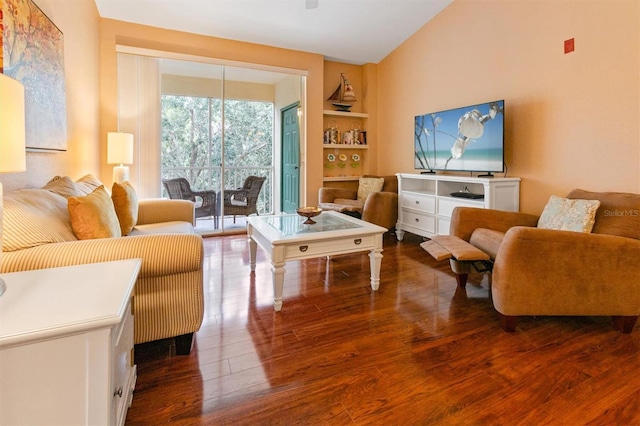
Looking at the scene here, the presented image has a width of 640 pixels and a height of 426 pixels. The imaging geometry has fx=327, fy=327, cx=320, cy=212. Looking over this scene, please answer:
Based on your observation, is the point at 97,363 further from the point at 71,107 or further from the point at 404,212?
the point at 404,212

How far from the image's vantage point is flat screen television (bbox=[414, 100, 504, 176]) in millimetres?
3365

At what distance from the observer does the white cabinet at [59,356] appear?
2.82 ft

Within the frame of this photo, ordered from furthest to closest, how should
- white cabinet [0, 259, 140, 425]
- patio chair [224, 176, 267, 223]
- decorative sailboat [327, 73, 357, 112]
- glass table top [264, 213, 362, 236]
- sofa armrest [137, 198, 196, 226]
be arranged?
decorative sailboat [327, 73, 357, 112] < patio chair [224, 176, 267, 223] < sofa armrest [137, 198, 196, 226] < glass table top [264, 213, 362, 236] < white cabinet [0, 259, 140, 425]

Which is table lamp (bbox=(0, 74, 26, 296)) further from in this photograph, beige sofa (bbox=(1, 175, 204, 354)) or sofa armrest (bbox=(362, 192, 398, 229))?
sofa armrest (bbox=(362, 192, 398, 229))

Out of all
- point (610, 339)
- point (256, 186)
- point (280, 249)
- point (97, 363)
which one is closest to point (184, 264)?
point (97, 363)

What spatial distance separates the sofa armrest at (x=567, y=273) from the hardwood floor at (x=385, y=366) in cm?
19

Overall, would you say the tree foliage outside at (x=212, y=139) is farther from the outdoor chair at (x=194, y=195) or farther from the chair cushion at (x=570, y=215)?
the chair cushion at (x=570, y=215)

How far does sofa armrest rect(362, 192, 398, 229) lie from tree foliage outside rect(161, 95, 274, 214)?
188 cm

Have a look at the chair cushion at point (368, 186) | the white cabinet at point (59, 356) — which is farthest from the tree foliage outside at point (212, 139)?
the white cabinet at point (59, 356)

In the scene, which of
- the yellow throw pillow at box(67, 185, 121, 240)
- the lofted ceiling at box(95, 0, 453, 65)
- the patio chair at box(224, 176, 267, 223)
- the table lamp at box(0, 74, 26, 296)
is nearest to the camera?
the table lamp at box(0, 74, 26, 296)

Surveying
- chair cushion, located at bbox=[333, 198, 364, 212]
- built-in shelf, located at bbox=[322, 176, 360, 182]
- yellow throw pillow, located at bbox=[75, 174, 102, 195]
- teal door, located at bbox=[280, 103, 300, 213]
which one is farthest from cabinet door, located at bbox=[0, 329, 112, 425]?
built-in shelf, located at bbox=[322, 176, 360, 182]

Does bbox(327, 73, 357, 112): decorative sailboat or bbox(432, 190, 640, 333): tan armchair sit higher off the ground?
bbox(327, 73, 357, 112): decorative sailboat

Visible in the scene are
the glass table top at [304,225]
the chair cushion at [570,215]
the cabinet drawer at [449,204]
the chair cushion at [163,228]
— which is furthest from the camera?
the cabinet drawer at [449,204]

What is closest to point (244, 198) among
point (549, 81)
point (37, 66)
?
point (37, 66)
